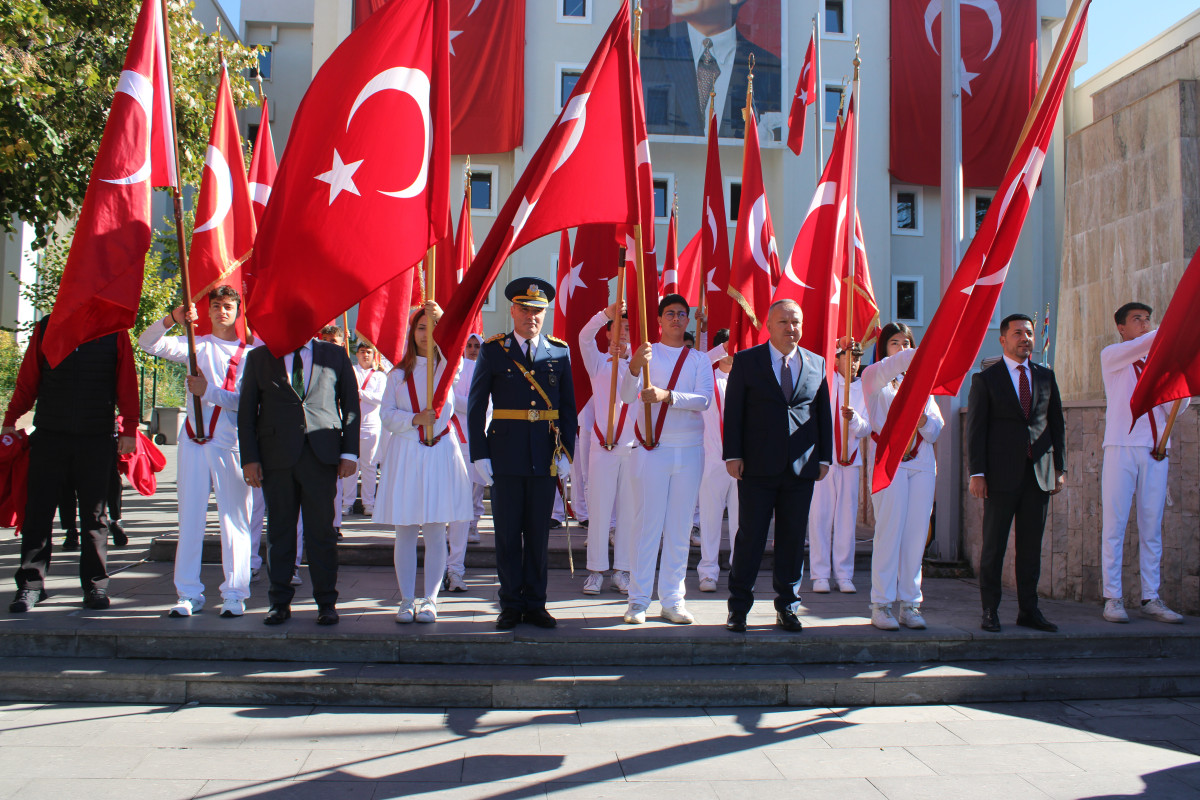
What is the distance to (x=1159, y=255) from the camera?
1006cm

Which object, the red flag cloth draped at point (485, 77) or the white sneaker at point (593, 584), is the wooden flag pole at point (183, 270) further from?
the red flag cloth draped at point (485, 77)

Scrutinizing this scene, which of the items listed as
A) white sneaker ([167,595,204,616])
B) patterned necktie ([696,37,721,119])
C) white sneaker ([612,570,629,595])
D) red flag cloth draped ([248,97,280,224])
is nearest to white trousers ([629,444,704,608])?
white sneaker ([612,570,629,595])

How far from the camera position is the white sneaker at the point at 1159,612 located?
244 inches

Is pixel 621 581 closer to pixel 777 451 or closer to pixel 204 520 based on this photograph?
pixel 777 451

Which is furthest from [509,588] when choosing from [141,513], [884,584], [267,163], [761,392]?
[141,513]

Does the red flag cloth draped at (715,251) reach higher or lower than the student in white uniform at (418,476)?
higher

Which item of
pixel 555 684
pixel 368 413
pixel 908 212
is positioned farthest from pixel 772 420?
pixel 908 212

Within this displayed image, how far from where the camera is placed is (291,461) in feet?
18.5

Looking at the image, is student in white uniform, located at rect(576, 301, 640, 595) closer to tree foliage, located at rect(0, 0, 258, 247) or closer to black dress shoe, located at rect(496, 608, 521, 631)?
black dress shoe, located at rect(496, 608, 521, 631)

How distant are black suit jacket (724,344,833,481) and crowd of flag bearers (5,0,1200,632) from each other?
0.01 meters

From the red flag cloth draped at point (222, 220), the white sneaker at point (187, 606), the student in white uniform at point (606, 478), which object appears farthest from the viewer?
the student in white uniform at point (606, 478)

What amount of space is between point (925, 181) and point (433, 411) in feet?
74.1

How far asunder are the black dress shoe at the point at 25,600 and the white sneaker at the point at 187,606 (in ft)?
2.98

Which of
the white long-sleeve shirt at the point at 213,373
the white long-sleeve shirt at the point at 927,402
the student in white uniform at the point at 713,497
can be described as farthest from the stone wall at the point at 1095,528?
the white long-sleeve shirt at the point at 213,373
